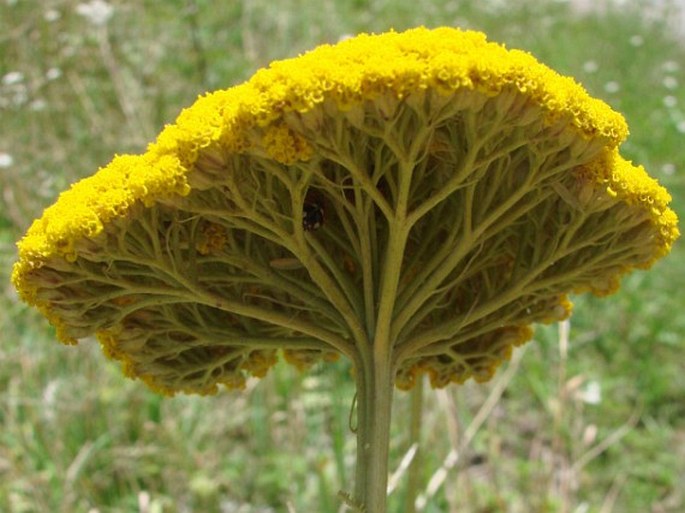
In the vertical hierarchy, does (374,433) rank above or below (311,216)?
below

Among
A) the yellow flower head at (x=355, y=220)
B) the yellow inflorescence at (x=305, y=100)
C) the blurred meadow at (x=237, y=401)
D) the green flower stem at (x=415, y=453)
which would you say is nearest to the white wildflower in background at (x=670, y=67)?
the blurred meadow at (x=237, y=401)

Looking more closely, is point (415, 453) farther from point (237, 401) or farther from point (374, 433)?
point (237, 401)

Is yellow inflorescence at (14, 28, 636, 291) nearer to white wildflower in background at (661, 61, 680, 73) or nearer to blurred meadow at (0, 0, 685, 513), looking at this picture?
blurred meadow at (0, 0, 685, 513)

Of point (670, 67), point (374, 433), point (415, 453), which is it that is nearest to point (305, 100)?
point (374, 433)

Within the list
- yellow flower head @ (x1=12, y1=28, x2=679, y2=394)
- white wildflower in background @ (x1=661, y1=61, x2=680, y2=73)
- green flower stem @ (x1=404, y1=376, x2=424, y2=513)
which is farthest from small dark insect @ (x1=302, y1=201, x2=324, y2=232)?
white wildflower in background @ (x1=661, y1=61, x2=680, y2=73)

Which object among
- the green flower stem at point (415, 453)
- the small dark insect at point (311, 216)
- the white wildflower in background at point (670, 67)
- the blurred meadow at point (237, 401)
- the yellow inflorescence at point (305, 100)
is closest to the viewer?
the yellow inflorescence at point (305, 100)

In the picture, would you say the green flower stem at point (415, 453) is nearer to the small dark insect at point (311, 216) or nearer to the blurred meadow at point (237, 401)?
the blurred meadow at point (237, 401)

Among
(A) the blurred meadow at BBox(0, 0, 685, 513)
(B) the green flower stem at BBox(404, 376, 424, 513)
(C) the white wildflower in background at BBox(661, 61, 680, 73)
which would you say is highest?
(C) the white wildflower in background at BBox(661, 61, 680, 73)
